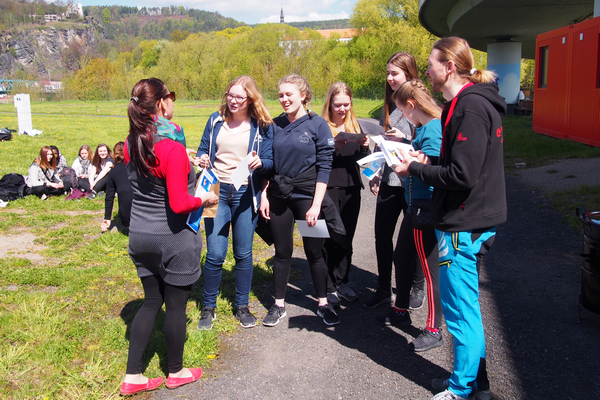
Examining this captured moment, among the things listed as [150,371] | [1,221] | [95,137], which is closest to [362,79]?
[95,137]

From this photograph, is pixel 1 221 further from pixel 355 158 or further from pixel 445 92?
pixel 445 92

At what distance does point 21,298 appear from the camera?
176 inches

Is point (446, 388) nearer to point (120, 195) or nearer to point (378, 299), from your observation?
point (378, 299)

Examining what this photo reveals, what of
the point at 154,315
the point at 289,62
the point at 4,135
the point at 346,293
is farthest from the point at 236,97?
the point at 289,62

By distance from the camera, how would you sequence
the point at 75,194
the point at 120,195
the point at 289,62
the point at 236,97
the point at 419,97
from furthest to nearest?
1. the point at 289,62
2. the point at 75,194
3. the point at 120,195
4. the point at 236,97
5. the point at 419,97

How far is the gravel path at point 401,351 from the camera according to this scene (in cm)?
310

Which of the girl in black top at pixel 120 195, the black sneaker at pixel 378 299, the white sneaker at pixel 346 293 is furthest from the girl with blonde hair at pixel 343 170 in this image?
the girl in black top at pixel 120 195

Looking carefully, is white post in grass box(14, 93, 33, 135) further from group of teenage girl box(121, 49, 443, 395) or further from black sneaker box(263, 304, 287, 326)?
black sneaker box(263, 304, 287, 326)

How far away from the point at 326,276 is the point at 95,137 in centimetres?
1729

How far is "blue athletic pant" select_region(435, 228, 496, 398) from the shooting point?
269 centimetres

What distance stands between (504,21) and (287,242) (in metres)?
25.1

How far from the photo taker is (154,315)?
119 inches

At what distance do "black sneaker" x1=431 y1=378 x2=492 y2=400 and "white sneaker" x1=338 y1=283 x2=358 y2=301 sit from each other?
149cm

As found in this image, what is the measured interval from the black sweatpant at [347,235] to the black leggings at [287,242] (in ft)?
1.38
